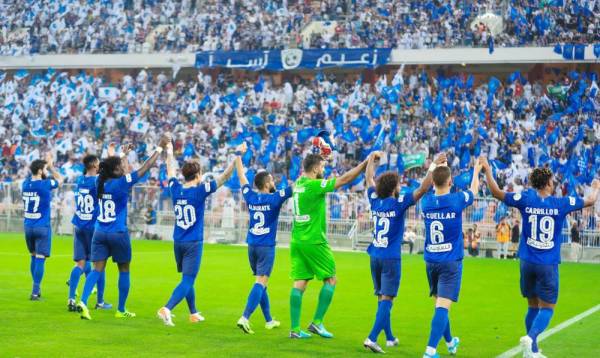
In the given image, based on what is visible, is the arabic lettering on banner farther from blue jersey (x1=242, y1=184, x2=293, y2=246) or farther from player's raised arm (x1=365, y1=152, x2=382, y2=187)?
player's raised arm (x1=365, y1=152, x2=382, y2=187)

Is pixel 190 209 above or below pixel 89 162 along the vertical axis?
below

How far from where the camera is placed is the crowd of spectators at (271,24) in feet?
125

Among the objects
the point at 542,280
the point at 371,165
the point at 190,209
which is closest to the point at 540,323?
the point at 542,280

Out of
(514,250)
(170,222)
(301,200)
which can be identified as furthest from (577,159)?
(301,200)

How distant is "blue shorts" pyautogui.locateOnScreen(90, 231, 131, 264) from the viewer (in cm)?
1330

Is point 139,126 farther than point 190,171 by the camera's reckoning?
Yes

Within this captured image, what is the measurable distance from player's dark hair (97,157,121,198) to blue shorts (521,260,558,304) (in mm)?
6014

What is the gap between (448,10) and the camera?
131ft

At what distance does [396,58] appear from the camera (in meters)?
39.4

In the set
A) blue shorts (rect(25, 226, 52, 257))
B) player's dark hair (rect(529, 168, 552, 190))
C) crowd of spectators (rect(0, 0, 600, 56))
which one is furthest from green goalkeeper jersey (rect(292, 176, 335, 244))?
crowd of spectators (rect(0, 0, 600, 56))

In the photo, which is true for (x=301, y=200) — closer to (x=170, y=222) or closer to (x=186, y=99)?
(x=170, y=222)

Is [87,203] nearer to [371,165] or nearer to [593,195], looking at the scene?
[371,165]

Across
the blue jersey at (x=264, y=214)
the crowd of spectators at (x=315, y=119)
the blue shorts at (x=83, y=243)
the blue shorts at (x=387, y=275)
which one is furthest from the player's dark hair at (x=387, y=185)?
the crowd of spectators at (x=315, y=119)

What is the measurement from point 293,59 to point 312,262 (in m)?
29.4
